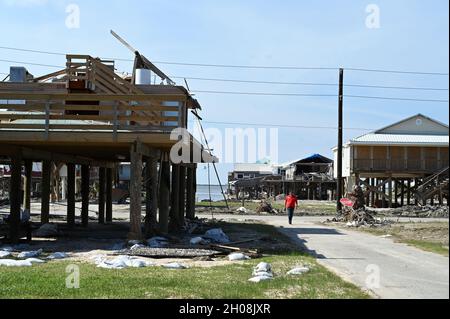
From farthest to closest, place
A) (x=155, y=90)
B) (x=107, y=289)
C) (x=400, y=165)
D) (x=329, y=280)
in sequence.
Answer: (x=400, y=165) < (x=155, y=90) < (x=329, y=280) < (x=107, y=289)

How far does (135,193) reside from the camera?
17.1m

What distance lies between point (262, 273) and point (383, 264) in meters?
3.69

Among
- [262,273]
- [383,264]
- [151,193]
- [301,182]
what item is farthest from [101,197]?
[301,182]

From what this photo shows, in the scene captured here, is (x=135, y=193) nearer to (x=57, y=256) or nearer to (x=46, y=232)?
(x=57, y=256)

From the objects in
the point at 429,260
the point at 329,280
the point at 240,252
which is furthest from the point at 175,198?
the point at 329,280

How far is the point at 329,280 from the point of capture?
1080 centimetres

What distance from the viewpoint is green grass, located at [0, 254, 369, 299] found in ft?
29.9

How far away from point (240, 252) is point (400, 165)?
30999 mm

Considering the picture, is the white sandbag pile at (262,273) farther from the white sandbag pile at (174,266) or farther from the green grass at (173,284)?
the white sandbag pile at (174,266)

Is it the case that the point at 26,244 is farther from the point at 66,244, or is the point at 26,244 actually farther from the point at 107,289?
the point at 107,289

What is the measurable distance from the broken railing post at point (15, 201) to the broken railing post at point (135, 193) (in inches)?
138

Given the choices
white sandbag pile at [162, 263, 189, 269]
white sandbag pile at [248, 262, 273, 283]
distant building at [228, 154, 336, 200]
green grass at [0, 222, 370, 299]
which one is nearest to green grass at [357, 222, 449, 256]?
white sandbag pile at [248, 262, 273, 283]

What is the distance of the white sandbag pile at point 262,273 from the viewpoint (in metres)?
10.7

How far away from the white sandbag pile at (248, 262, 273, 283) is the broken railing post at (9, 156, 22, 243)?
28.8ft
